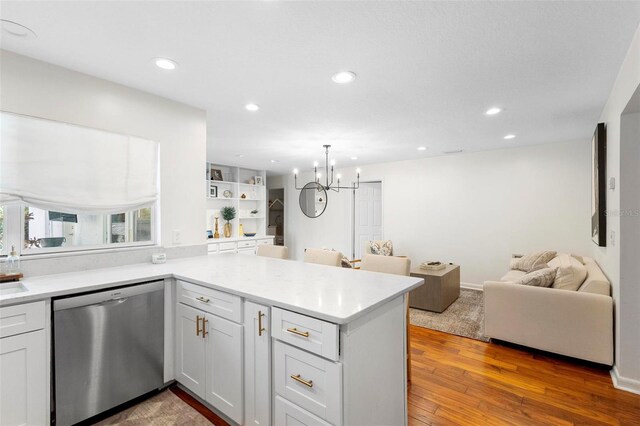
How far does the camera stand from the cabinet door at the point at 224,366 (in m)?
1.74

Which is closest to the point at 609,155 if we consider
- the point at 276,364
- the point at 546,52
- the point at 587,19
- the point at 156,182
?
the point at 546,52

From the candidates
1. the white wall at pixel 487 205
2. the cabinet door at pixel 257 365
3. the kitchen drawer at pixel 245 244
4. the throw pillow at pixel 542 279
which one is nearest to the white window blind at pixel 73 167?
the cabinet door at pixel 257 365

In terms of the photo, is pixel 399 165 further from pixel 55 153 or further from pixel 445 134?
pixel 55 153

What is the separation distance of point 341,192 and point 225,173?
104 inches

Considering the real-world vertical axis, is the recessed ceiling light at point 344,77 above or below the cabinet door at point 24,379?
above

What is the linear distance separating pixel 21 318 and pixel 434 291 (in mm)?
3926

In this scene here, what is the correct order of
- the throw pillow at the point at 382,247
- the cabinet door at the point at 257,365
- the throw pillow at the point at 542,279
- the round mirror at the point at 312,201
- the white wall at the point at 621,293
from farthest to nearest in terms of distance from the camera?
the round mirror at the point at 312,201
the throw pillow at the point at 382,247
the throw pillow at the point at 542,279
the white wall at the point at 621,293
the cabinet door at the point at 257,365

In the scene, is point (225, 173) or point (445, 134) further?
point (225, 173)

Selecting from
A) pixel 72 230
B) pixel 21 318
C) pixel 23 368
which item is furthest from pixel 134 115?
pixel 23 368

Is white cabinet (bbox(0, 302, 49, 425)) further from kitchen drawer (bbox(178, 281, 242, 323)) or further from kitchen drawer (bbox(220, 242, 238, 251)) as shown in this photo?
kitchen drawer (bbox(220, 242, 238, 251))

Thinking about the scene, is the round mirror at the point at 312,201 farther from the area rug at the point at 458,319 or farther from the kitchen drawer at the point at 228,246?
the area rug at the point at 458,319

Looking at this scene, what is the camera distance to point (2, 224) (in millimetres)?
1993

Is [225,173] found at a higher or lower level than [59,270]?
higher

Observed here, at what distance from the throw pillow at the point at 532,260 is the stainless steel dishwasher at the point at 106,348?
4409 mm
